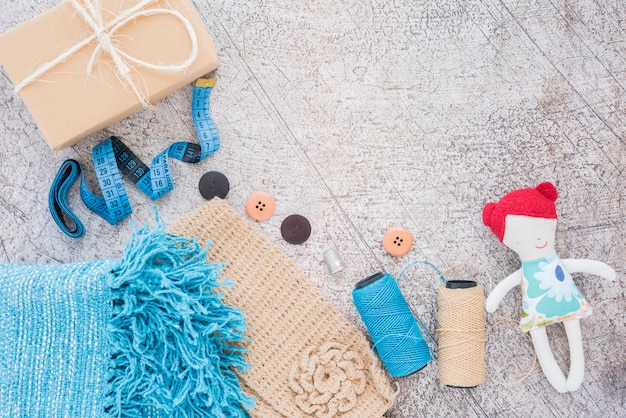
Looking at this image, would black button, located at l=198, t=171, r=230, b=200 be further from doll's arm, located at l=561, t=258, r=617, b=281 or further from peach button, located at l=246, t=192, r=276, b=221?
doll's arm, located at l=561, t=258, r=617, b=281

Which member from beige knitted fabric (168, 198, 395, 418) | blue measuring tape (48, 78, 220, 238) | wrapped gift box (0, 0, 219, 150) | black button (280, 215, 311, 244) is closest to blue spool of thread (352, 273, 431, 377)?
beige knitted fabric (168, 198, 395, 418)

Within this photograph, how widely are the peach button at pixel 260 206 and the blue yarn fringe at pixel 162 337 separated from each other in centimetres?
18

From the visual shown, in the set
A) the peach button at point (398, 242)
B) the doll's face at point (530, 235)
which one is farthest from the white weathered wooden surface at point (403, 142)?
the doll's face at point (530, 235)

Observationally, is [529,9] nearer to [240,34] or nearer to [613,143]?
[613,143]

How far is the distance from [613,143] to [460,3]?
50cm

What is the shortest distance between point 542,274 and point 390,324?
34cm

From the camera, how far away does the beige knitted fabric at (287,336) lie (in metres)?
1.23

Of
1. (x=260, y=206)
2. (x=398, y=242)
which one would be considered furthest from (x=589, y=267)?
(x=260, y=206)

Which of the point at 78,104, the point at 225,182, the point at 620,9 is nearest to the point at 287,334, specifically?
the point at 225,182

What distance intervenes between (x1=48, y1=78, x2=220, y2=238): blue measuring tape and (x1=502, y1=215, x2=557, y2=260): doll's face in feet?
2.26

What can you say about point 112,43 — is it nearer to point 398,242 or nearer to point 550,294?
point 398,242

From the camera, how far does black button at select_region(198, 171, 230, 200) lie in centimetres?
131

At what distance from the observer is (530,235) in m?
1.18

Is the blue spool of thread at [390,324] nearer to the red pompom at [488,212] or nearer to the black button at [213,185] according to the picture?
the red pompom at [488,212]
